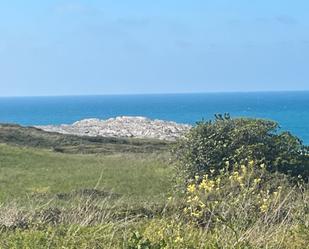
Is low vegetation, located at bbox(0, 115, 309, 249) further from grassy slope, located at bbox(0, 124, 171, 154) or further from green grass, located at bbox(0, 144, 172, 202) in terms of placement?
grassy slope, located at bbox(0, 124, 171, 154)

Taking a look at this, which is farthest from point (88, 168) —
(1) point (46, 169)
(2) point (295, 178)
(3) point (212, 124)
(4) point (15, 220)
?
(4) point (15, 220)

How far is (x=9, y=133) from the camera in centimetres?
5125

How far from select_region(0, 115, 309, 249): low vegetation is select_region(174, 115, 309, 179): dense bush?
0.03 metres

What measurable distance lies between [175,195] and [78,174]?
26.9ft

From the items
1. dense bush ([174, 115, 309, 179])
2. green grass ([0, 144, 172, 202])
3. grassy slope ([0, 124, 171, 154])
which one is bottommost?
grassy slope ([0, 124, 171, 154])

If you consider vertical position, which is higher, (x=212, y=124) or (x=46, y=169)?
(x=212, y=124)

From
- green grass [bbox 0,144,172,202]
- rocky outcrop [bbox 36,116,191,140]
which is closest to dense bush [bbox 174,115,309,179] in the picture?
green grass [bbox 0,144,172,202]

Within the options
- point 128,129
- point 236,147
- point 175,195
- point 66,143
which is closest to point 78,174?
point 236,147

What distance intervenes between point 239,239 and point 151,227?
5.34 ft

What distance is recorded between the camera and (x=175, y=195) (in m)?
20.9

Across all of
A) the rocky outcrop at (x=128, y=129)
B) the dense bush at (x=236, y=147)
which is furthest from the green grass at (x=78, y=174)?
the rocky outcrop at (x=128, y=129)

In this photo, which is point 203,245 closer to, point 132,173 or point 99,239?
point 99,239

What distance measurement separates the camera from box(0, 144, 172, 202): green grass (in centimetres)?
2447

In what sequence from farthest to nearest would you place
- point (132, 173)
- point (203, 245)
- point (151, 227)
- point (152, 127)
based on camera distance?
1. point (152, 127)
2. point (132, 173)
3. point (151, 227)
4. point (203, 245)
